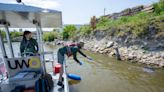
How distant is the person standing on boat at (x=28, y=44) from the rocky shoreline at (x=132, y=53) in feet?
28.2

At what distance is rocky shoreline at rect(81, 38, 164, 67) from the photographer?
1219 centimetres

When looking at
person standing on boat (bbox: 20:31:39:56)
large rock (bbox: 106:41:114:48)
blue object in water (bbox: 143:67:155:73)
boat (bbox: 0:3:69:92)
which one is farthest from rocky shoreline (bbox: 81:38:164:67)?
person standing on boat (bbox: 20:31:39:56)

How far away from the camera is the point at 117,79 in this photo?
388 inches

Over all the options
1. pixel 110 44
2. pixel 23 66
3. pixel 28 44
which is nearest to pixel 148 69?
pixel 110 44

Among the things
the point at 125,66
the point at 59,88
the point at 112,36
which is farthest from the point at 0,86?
the point at 112,36

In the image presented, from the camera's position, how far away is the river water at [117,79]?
27.4ft

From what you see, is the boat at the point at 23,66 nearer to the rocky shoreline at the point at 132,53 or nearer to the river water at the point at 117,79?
Result: the river water at the point at 117,79

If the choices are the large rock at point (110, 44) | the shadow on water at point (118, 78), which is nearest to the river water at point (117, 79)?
the shadow on water at point (118, 78)

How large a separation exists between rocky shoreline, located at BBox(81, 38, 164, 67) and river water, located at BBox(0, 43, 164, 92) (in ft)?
2.55

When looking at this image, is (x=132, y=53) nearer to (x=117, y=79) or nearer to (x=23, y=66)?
(x=117, y=79)

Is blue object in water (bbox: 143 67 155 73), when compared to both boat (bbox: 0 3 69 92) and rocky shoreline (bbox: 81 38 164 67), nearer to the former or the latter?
rocky shoreline (bbox: 81 38 164 67)

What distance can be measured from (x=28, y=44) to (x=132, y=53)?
10359 mm

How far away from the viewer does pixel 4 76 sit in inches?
217

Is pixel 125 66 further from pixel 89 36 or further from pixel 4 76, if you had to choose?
pixel 89 36
